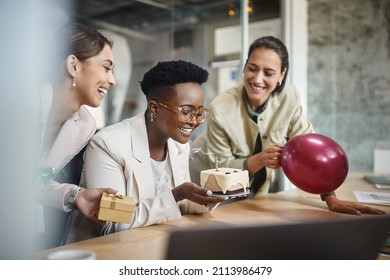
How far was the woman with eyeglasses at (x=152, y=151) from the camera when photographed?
1.19m

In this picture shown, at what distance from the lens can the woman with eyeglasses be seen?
Result: 3.90ft

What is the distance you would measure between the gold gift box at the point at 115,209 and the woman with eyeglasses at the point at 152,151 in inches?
5.0

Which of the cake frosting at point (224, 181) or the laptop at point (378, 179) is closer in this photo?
the cake frosting at point (224, 181)

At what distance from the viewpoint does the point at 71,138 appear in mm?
1159

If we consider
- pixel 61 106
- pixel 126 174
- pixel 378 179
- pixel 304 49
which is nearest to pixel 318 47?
pixel 304 49

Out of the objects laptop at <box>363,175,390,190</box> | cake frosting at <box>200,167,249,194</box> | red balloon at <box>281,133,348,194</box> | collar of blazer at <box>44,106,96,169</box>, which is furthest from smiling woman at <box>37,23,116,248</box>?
laptop at <box>363,175,390,190</box>

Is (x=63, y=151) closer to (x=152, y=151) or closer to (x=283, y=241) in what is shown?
(x=152, y=151)

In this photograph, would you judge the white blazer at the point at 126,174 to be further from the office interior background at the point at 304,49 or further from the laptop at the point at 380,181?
the laptop at the point at 380,181

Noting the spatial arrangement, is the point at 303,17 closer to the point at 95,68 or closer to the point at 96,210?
the point at 95,68

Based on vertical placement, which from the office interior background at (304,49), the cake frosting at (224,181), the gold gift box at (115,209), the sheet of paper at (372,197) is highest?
the office interior background at (304,49)

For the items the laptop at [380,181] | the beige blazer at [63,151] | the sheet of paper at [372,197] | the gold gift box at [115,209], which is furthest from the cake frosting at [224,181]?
the laptop at [380,181]

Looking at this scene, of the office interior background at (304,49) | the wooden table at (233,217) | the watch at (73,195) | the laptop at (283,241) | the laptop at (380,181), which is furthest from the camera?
the laptop at (380,181)

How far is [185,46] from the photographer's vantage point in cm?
156

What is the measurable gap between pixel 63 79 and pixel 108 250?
0.50 metres
